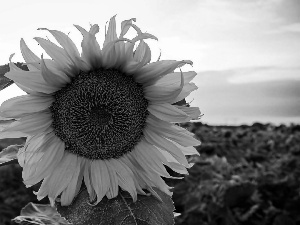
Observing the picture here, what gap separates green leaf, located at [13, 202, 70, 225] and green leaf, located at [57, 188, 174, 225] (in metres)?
0.29

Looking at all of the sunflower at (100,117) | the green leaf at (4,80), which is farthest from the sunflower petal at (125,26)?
the green leaf at (4,80)

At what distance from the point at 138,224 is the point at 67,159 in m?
0.33

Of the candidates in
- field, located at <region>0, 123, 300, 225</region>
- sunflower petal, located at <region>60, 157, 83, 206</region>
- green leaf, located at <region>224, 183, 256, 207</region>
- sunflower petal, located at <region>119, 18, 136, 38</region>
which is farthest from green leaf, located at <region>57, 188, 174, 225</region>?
green leaf, located at <region>224, 183, 256, 207</region>

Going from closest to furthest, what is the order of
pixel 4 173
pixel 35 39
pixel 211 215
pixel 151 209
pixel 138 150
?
1. pixel 35 39
2. pixel 151 209
3. pixel 138 150
4. pixel 211 215
5. pixel 4 173

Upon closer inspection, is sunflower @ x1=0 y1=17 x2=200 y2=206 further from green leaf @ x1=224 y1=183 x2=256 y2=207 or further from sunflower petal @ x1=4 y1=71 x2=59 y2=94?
green leaf @ x1=224 y1=183 x2=256 y2=207

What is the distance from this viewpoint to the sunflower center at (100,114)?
172 centimetres

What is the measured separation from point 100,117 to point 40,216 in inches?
21.2

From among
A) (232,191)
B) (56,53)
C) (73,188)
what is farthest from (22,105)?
(232,191)

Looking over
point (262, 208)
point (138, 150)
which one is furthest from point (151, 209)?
point (262, 208)

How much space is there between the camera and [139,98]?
5.75 feet

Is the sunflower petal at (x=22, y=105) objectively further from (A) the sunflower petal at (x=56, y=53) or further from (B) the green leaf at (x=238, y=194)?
(B) the green leaf at (x=238, y=194)

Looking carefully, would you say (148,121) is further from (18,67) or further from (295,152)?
(295,152)

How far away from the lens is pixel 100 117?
5.75 ft

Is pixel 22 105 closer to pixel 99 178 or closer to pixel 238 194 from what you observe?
pixel 99 178
